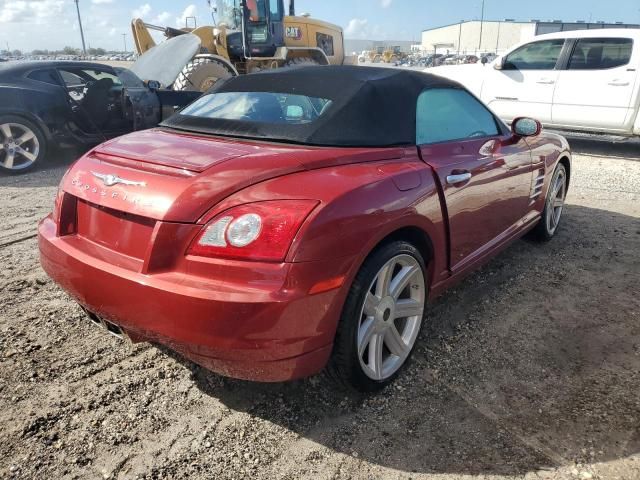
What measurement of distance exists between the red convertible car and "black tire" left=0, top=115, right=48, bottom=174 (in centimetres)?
474

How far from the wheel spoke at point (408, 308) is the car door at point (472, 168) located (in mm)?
400

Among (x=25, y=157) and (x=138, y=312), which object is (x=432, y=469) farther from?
(x=25, y=157)

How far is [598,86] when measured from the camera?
328 inches

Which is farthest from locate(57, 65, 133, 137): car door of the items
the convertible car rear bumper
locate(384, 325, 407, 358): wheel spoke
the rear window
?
locate(384, 325, 407, 358): wheel spoke

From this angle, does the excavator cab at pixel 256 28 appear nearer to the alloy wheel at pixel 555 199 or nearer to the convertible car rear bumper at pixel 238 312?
the alloy wheel at pixel 555 199

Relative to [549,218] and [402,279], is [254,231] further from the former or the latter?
[549,218]

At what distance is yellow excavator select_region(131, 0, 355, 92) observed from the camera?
10.1 meters

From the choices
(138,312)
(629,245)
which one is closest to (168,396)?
(138,312)

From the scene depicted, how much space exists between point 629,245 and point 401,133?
10.2 feet

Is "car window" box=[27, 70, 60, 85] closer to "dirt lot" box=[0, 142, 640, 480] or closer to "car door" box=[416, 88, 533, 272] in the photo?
"dirt lot" box=[0, 142, 640, 480]

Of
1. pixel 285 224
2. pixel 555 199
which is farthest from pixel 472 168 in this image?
pixel 555 199

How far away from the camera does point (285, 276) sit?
1.87m

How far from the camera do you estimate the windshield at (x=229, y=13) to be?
11436 millimetres

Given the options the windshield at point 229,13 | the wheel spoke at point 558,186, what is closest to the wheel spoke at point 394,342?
the wheel spoke at point 558,186
